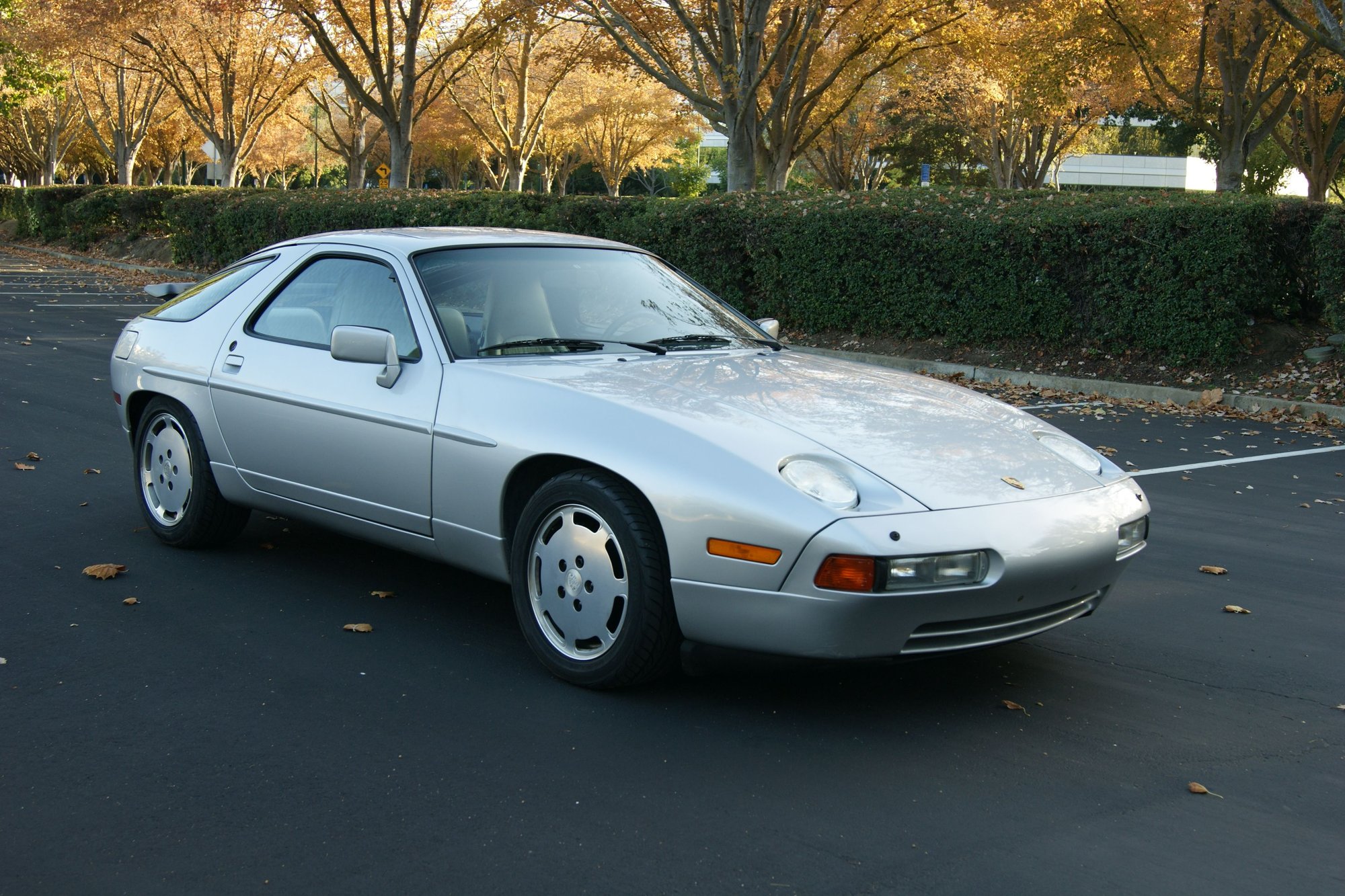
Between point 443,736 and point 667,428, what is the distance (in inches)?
44.3

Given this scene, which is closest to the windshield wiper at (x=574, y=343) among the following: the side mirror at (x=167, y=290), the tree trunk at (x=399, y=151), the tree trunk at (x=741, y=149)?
the side mirror at (x=167, y=290)

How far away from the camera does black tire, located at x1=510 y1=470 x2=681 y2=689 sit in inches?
151

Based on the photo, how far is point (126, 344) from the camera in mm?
6000

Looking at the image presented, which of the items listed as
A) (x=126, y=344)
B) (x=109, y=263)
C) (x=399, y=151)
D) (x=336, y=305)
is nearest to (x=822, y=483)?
(x=336, y=305)

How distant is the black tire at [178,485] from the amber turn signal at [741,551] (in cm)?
272

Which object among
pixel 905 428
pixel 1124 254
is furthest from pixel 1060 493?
pixel 1124 254

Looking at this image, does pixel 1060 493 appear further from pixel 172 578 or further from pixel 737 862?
pixel 172 578

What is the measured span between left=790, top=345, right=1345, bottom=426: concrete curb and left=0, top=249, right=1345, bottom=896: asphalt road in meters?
5.84

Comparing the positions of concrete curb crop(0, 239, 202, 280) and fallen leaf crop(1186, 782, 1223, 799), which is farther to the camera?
concrete curb crop(0, 239, 202, 280)

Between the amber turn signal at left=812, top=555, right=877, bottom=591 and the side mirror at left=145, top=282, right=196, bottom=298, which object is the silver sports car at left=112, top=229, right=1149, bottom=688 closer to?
the amber turn signal at left=812, top=555, right=877, bottom=591

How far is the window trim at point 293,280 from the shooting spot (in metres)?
4.72

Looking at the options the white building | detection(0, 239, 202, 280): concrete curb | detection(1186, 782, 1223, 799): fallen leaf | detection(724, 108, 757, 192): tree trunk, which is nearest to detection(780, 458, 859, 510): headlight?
detection(1186, 782, 1223, 799): fallen leaf

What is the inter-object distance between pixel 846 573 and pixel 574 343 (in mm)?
1671

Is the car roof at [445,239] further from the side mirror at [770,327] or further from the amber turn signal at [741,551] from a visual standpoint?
the amber turn signal at [741,551]
